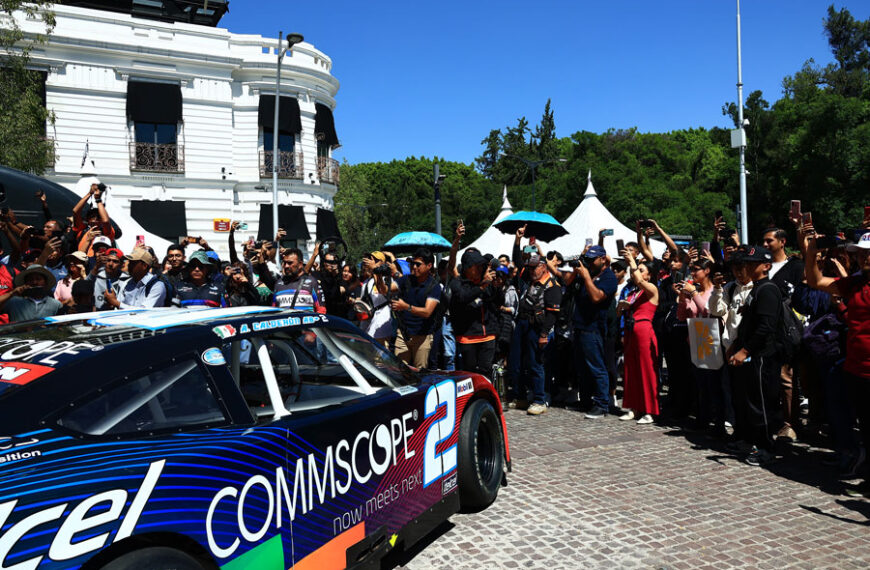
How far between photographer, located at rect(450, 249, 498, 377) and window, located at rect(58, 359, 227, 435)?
4.92 meters

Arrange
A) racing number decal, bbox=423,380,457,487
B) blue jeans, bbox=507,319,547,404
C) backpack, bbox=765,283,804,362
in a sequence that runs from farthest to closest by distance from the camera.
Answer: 1. blue jeans, bbox=507,319,547,404
2. backpack, bbox=765,283,804,362
3. racing number decal, bbox=423,380,457,487

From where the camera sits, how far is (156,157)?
26.0m

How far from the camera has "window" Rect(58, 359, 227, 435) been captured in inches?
93.2

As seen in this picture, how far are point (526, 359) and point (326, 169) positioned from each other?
943 inches

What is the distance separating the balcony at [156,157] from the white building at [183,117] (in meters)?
0.04

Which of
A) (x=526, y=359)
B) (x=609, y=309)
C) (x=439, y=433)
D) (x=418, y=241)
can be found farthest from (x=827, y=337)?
(x=418, y=241)

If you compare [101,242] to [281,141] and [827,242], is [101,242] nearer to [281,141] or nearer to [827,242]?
[827,242]

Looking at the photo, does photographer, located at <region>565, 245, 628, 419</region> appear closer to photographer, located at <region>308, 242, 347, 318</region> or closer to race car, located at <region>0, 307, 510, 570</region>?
photographer, located at <region>308, 242, 347, 318</region>

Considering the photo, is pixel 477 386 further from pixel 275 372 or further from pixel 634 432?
pixel 634 432

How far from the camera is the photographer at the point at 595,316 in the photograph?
801 cm

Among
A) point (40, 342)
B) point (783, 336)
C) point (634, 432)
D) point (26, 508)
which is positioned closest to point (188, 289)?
point (40, 342)

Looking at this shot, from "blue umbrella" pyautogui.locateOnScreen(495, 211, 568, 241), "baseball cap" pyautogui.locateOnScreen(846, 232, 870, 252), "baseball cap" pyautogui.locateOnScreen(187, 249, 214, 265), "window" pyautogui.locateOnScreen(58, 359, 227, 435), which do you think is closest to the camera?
"window" pyautogui.locateOnScreen(58, 359, 227, 435)

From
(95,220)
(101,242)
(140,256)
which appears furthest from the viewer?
(95,220)

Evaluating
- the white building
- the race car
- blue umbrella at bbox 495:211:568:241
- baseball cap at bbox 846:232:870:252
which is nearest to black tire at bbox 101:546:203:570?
the race car
